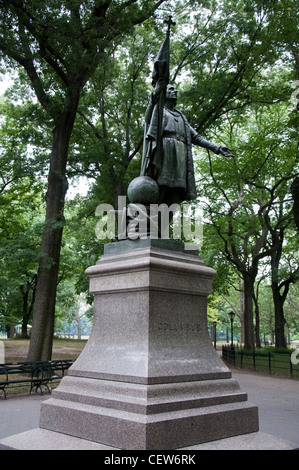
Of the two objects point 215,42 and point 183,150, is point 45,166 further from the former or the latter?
point 183,150

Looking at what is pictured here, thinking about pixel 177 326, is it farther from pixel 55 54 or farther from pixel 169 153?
pixel 55 54

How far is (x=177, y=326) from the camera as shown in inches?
213

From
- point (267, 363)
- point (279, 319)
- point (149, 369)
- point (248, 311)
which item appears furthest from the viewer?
point (279, 319)

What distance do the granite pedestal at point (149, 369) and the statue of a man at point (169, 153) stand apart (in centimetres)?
96

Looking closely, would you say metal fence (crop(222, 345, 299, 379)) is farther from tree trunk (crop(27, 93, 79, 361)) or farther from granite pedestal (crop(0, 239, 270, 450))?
granite pedestal (crop(0, 239, 270, 450))

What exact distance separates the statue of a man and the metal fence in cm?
1408

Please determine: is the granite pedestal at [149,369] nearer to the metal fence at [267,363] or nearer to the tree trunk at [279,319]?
the metal fence at [267,363]

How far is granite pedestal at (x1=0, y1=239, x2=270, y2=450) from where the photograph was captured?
4.45 meters

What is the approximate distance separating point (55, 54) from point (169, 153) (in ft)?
35.4

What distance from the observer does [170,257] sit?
5598 mm

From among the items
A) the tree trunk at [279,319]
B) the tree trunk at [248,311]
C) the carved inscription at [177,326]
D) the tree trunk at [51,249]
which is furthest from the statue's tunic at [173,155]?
the tree trunk at [279,319]

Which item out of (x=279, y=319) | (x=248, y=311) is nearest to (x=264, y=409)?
(x=248, y=311)

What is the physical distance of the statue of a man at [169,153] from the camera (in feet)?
20.5

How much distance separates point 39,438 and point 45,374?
9991 millimetres
